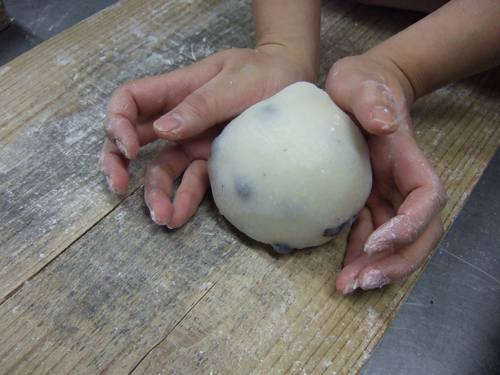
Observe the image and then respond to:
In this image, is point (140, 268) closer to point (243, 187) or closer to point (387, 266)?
point (243, 187)

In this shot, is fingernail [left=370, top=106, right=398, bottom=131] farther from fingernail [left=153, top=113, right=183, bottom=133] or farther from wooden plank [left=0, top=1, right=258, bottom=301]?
wooden plank [left=0, top=1, right=258, bottom=301]

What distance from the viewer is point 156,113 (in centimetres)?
77

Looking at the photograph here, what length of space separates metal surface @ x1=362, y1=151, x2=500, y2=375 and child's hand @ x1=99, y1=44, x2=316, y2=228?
1.53ft

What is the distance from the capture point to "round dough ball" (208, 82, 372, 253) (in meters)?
0.61

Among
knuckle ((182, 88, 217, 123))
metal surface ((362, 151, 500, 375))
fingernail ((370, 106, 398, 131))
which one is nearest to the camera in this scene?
fingernail ((370, 106, 398, 131))

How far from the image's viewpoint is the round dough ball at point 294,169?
1.99 feet

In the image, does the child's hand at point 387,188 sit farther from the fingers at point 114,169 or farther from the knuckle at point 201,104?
the fingers at point 114,169

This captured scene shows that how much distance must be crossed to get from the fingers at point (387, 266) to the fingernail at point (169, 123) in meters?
0.35

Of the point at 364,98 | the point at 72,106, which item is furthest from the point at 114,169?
the point at 364,98

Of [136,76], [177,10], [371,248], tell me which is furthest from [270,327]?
[177,10]

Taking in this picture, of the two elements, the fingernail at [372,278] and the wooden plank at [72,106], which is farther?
the wooden plank at [72,106]

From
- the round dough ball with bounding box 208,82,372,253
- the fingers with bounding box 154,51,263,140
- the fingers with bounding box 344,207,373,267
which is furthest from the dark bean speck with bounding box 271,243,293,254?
the fingers with bounding box 154,51,263,140

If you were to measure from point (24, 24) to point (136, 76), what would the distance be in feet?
2.15

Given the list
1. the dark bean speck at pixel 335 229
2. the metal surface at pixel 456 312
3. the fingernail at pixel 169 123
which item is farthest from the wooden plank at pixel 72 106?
the metal surface at pixel 456 312
